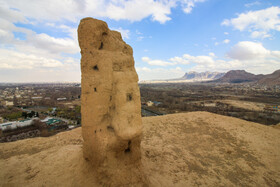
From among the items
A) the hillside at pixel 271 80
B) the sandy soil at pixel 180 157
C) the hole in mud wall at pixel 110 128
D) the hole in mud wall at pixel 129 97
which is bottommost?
the sandy soil at pixel 180 157

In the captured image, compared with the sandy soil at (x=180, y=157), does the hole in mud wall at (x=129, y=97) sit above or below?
above

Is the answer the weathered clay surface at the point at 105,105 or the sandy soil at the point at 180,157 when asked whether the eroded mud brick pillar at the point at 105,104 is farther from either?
the sandy soil at the point at 180,157

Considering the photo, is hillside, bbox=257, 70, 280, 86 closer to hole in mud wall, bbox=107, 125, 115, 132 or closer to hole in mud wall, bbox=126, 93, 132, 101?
hole in mud wall, bbox=126, 93, 132, 101

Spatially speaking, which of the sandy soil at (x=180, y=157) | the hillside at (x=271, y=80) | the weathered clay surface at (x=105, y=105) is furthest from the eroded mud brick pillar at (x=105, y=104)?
the hillside at (x=271, y=80)

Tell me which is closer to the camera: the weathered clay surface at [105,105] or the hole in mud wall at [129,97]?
the weathered clay surface at [105,105]

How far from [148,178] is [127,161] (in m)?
1.19

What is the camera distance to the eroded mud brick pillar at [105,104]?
5348mm

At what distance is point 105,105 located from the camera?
557 cm

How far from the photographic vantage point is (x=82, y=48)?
5.75 meters

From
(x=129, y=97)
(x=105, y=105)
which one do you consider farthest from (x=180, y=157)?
(x=105, y=105)

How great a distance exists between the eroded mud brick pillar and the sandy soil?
1132 mm

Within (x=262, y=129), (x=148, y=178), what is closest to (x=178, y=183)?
(x=148, y=178)

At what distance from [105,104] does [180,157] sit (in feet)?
19.3

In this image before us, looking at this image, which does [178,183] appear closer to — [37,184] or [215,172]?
[215,172]
